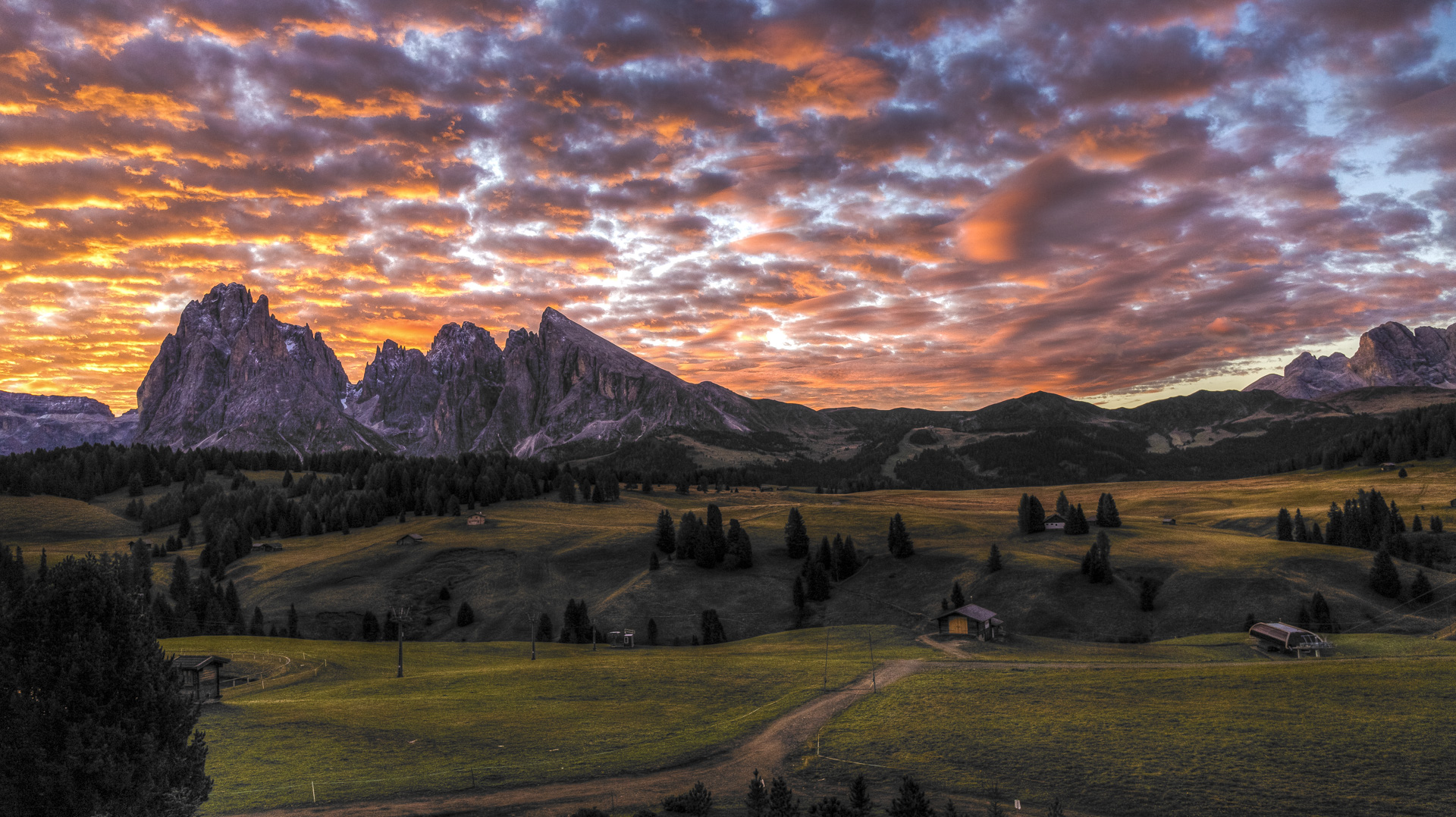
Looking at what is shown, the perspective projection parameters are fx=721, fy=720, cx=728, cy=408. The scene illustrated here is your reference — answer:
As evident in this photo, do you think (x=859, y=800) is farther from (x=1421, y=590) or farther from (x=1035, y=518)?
(x=1035, y=518)

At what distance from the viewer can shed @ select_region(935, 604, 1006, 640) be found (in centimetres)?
7825

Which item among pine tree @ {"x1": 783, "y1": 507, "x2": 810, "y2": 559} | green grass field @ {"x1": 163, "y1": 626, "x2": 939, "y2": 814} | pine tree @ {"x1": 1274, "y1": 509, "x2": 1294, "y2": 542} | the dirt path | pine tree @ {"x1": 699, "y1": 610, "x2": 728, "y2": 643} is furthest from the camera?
pine tree @ {"x1": 783, "y1": 507, "x2": 810, "y2": 559}

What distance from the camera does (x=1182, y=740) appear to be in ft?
115

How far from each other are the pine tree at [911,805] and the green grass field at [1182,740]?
4.08 m

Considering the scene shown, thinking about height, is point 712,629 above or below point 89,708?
below

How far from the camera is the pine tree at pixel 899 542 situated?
5108 inches

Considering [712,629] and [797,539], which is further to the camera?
[797,539]

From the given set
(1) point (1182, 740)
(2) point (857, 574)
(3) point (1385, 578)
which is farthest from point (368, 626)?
(3) point (1385, 578)

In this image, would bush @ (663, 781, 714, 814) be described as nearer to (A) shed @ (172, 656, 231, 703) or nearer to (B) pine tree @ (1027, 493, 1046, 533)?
(A) shed @ (172, 656, 231, 703)

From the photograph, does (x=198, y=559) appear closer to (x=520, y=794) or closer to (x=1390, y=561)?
(x=520, y=794)

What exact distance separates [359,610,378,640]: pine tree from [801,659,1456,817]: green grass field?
94715 mm

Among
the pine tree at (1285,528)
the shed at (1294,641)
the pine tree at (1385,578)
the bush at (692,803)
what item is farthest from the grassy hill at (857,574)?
the bush at (692,803)

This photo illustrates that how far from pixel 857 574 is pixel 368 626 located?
81858mm

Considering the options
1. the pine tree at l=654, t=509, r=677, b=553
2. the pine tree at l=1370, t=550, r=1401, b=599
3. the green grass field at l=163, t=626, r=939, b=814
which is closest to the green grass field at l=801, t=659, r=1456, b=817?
the green grass field at l=163, t=626, r=939, b=814
